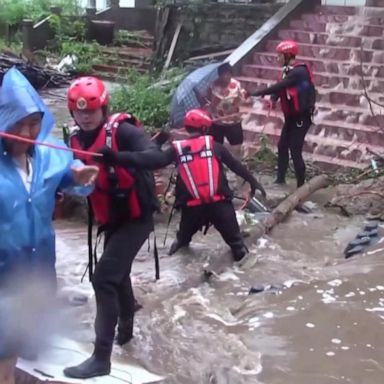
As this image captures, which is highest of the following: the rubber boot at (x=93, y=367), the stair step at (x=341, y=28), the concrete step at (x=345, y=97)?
the stair step at (x=341, y=28)

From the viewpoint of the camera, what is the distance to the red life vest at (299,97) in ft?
33.3

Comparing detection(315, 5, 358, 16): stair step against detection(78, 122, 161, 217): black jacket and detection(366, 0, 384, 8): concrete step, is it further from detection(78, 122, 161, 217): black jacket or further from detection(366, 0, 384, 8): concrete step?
detection(78, 122, 161, 217): black jacket

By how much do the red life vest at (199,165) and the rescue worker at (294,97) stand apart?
117 inches

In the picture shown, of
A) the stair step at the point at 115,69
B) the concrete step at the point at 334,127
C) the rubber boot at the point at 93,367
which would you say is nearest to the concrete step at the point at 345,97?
the concrete step at the point at 334,127

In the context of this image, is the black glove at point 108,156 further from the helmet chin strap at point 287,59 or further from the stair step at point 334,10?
the stair step at point 334,10

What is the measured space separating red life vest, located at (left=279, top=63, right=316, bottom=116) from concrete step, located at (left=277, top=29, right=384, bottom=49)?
164 inches

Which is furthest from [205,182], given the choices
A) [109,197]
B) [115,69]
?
[115,69]

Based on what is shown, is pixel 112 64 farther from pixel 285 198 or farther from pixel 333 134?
pixel 285 198

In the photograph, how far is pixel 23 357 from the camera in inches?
181

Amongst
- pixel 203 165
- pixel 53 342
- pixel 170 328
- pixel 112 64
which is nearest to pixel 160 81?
pixel 112 64

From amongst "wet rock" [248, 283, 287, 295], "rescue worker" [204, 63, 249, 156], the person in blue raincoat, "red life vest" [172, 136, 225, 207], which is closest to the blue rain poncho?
the person in blue raincoat

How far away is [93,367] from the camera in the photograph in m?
4.90

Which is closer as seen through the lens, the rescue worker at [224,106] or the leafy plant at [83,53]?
the rescue worker at [224,106]

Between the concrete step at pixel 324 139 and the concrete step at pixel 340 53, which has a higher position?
the concrete step at pixel 340 53
